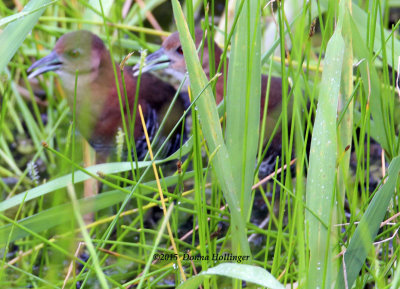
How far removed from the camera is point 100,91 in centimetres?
227

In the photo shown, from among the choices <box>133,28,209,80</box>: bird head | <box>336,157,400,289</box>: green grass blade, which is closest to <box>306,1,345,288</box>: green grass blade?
<box>336,157,400,289</box>: green grass blade

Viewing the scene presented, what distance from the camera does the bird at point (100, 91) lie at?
2172mm

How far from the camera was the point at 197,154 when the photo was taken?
3.64 feet

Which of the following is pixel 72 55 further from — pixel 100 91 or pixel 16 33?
pixel 16 33

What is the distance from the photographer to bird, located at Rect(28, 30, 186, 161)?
2172 millimetres

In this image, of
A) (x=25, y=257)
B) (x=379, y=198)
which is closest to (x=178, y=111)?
(x=25, y=257)

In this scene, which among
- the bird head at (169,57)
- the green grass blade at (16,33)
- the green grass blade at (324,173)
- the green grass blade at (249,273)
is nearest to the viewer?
the green grass blade at (249,273)

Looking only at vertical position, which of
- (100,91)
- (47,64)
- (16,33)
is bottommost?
(100,91)

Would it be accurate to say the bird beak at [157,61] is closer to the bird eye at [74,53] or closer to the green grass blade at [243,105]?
the bird eye at [74,53]

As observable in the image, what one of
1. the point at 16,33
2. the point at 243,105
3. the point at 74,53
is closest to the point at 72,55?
the point at 74,53

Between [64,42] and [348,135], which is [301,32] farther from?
[64,42]

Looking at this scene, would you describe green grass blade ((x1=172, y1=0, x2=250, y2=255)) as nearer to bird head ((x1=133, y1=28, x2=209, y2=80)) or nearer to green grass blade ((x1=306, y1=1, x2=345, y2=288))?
green grass blade ((x1=306, y1=1, x2=345, y2=288))

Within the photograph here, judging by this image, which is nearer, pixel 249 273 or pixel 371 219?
pixel 249 273

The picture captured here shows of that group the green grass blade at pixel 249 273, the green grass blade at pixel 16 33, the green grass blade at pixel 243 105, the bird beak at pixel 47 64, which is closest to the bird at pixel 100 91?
the bird beak at pixel 47 64
